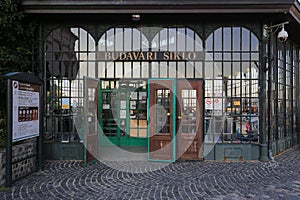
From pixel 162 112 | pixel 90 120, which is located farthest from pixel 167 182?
pixel 90 120

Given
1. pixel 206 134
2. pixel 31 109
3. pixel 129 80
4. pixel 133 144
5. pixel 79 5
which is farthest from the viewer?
pixel 133 144

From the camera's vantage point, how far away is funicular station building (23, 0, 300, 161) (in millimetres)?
6863

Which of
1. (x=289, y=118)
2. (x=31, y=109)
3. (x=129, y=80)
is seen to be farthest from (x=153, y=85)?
(x=289, y=118)

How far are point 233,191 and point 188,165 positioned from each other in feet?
5.98

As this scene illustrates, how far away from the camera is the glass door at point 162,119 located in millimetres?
6801

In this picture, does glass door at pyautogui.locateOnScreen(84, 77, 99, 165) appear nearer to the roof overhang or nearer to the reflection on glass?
the reflection on glass

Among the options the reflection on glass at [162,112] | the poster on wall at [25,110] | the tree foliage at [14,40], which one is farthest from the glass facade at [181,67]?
the poster on wall at [25,110]

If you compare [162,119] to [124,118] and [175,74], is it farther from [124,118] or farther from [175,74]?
[124,118]

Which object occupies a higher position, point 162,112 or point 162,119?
point 162,112

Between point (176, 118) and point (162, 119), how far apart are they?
0.38 m

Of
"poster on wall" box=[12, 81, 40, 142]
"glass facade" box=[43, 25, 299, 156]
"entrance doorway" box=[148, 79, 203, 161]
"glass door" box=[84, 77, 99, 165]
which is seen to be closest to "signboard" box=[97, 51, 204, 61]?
"glass facade" box=[43, 25, 299, 156]

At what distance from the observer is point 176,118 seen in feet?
22.7

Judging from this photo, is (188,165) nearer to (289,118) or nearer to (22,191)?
(22,191)

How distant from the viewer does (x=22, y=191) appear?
4.75m
